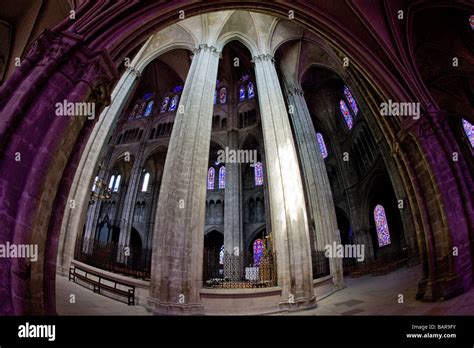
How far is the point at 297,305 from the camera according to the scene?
25.6ft

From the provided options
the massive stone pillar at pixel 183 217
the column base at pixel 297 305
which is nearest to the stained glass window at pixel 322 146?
the massive stone pillar at pixel 183 217

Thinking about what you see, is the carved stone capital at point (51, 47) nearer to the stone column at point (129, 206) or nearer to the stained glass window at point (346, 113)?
the stone column at point (129, 206)

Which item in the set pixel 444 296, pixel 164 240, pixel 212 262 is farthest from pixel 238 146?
pixel 444 296

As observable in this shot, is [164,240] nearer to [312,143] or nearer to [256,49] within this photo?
[312,143]

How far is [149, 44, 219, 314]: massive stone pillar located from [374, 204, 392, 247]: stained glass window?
16208 mm

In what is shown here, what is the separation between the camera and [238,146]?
69.6 feet

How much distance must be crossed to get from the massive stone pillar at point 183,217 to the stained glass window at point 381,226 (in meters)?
16.2

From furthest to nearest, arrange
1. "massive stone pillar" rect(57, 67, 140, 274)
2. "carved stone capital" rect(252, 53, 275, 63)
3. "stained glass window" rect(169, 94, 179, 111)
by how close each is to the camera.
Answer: "stained glass window" rect(169, 94, 179, 111) → "carved stone capital" rect(252, 53, 275, 63) → "massive stone pillar" rect(57, 67, 140, 274)

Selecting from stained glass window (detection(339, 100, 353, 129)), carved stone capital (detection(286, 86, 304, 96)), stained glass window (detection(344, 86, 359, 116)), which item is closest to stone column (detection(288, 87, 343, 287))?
carved stone capital (detection(286, 86, 304, 96))

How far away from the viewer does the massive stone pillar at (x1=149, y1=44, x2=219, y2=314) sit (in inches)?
276

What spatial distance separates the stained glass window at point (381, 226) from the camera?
17953mm

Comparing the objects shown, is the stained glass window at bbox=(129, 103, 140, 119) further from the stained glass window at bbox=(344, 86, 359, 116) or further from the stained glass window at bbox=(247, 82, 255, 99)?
the stained glass window at bbox=(344, 86, 359, 116)
